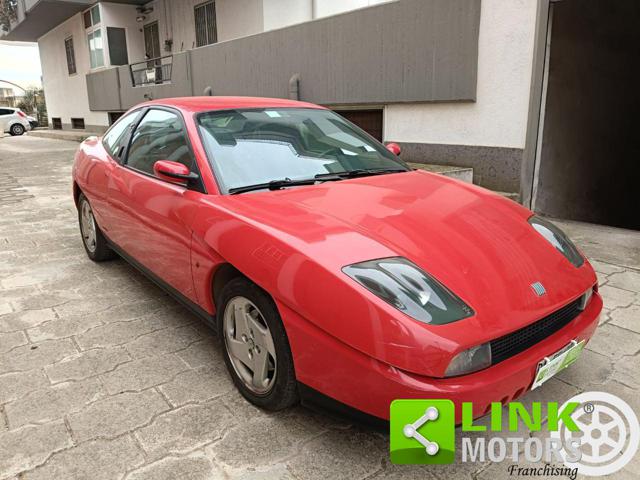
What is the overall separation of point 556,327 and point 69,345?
269 centimetres

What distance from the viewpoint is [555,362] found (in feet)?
6.54

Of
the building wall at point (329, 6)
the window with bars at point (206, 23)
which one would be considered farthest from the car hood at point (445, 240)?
the window with bars at point (206, 23)

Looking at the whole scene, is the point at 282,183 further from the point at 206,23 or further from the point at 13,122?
the point at 13,122

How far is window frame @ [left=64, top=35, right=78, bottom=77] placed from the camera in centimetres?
2146

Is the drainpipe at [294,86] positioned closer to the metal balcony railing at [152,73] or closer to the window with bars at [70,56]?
the metal balcony railing at [152,73]

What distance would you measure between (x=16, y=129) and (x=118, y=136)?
24936 millimetres

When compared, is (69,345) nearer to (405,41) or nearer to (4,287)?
(4,287)

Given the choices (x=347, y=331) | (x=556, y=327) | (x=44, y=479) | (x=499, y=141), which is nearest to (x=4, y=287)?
(x=44, y=479)

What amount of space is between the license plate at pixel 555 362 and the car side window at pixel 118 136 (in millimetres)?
3220

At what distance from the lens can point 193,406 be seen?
238 centimetres

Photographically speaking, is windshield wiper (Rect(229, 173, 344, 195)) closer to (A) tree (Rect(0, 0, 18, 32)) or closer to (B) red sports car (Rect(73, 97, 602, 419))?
(B) red sports car (Rect(73, 97, 602, 419))

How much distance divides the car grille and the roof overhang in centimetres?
1928

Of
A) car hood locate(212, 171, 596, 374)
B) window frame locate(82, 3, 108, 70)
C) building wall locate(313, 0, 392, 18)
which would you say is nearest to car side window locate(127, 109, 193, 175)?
car hood locate(212, 171, 596, 374)

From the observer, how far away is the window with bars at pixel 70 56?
21.6m
